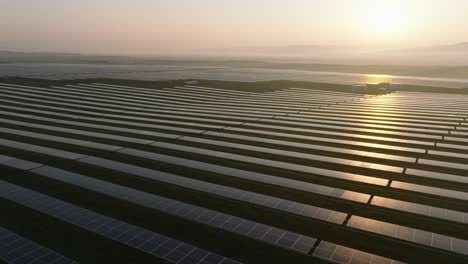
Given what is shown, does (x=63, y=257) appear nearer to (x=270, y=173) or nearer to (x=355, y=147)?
(x=270, y=173)

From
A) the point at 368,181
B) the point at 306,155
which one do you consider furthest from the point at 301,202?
the point at 306,155

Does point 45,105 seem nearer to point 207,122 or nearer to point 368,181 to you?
point 207,122

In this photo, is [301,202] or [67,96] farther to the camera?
[67,96]

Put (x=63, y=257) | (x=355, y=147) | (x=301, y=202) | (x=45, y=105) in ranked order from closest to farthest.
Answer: (x=63, y=257) → (x=301, y=202) → (x=355, y=147) → (x=45, y=105)

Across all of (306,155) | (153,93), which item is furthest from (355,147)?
(153,93)

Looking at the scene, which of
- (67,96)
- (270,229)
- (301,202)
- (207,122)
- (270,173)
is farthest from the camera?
(67,96)

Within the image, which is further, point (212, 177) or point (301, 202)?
point (212, 177)
